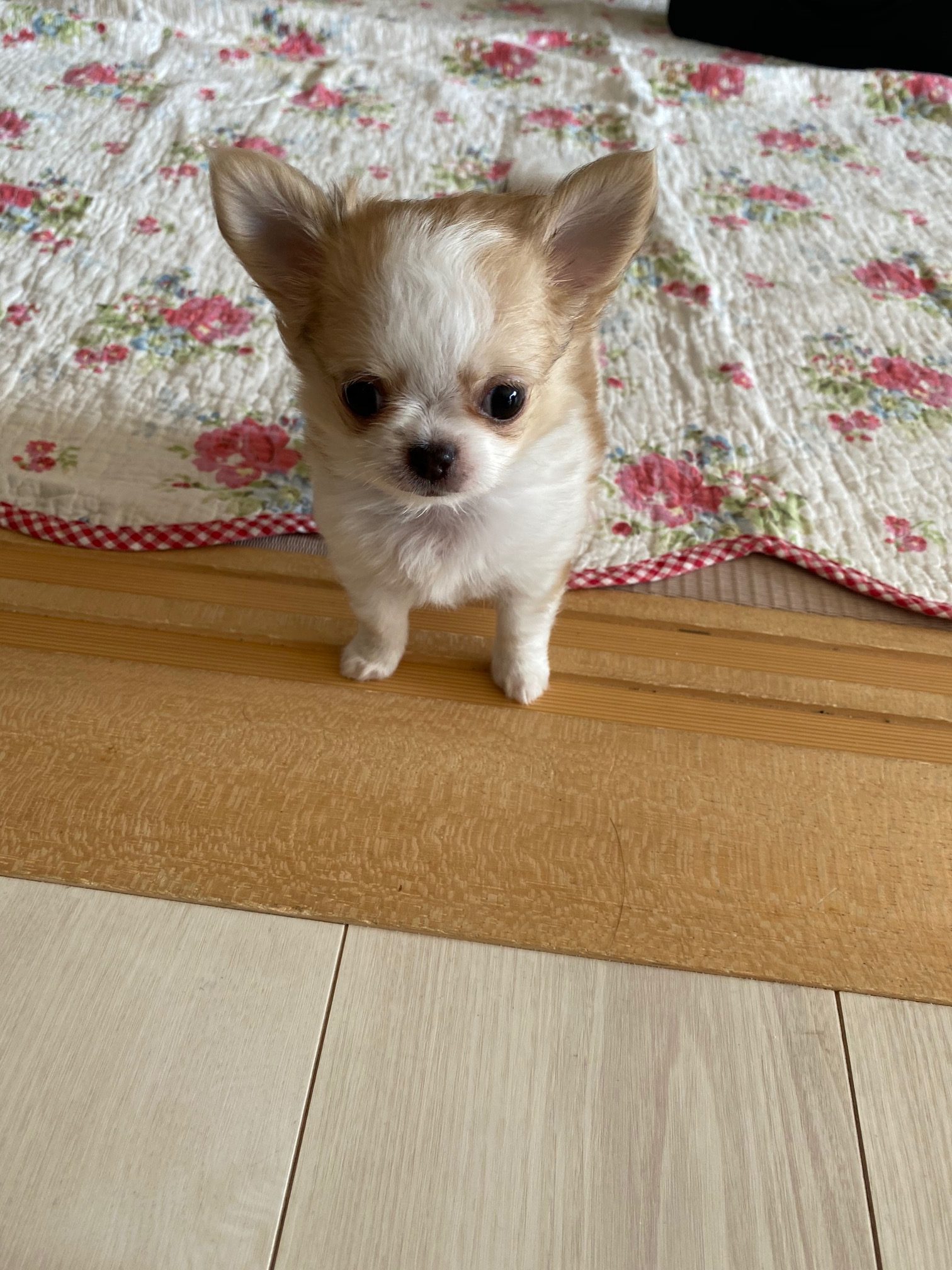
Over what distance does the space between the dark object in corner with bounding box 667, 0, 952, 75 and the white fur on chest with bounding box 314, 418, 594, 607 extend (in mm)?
2233

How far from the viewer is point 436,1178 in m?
0.99

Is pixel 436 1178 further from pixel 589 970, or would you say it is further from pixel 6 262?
pixel 6 262

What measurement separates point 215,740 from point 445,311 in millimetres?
711

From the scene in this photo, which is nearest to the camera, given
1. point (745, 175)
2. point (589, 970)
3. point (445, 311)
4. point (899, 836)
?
point (445, 311)

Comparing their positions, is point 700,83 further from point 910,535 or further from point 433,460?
point 433,460

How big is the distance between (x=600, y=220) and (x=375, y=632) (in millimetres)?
642

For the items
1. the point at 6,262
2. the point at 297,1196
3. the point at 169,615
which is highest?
the point at 6,262

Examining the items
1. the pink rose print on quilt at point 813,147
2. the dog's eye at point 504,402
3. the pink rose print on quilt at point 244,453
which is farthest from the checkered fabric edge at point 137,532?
the pink rose print on quilt at point 813,147

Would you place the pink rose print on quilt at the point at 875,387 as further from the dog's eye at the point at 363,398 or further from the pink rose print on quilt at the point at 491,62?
the pink rose print on quilt at the point at 491,62

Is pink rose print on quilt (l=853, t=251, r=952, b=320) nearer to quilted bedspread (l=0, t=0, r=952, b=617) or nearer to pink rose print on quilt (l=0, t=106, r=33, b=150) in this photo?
quilted bedspread (l=0, t=0, r=952, b=617)

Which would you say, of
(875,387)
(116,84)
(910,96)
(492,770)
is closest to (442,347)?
(492,770)

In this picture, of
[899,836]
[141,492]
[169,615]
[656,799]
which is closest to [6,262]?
[141,492]

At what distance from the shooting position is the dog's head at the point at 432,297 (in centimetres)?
98

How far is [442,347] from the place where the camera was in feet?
3.19
